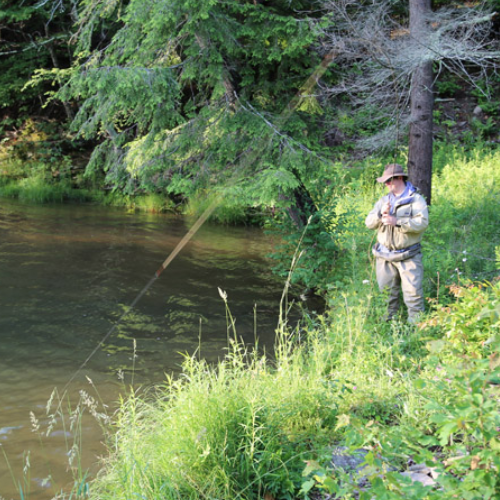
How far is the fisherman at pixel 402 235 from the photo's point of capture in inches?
228

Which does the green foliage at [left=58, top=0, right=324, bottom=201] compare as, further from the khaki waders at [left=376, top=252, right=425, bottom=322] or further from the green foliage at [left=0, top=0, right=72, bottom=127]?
the green foliage at [left=0, top=0, right=72, bottom=127]

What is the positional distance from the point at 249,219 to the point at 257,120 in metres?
7.11

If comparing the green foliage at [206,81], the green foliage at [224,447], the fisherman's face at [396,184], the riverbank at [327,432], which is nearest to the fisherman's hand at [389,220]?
the fisherman's face at [396,184]

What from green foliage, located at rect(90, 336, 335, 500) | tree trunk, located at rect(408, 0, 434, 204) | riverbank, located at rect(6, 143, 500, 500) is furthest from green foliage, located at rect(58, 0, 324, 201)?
green foliage, located at rect(90, 336, 335, 500)

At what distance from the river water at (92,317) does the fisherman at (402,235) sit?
5.56 feet

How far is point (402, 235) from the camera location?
5.84 metres

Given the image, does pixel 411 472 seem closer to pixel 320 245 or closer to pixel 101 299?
pixel 320 245

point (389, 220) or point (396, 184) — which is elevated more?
point (396, 184)

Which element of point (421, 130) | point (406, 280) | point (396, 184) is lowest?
point (406, 280)

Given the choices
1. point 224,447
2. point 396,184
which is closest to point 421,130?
point 396,184

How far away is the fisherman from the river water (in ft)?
5.56

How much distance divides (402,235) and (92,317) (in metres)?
4.36

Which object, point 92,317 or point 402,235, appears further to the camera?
point 92,317

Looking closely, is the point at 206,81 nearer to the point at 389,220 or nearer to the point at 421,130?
the point at 421,130
